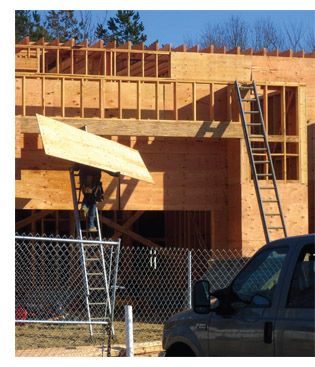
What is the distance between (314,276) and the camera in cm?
610

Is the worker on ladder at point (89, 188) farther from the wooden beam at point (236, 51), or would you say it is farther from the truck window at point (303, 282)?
the truck window at point (303, 282)

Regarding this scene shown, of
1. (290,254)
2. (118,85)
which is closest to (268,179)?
(118,85)

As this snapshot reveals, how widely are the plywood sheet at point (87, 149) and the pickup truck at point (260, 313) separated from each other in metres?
8.76

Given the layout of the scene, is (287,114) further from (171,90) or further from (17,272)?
(17,272)

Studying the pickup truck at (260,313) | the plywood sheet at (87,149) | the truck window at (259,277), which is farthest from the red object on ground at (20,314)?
the truck window at (259,277)

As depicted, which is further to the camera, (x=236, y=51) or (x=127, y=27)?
(x=127, y=27)

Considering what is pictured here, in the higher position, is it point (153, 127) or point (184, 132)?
point (153, 127)

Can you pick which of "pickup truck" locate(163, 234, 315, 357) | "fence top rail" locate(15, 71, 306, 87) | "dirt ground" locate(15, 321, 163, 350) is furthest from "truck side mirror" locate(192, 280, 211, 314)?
"fence top rail" locate(15, 71, 306, 87)

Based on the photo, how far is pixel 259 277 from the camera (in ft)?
23.1

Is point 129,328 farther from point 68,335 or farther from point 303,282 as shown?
point 68,335

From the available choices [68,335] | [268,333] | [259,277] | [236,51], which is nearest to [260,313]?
[268,333]

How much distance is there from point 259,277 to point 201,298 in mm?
590

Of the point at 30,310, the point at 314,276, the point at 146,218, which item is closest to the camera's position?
the point at 314,276
